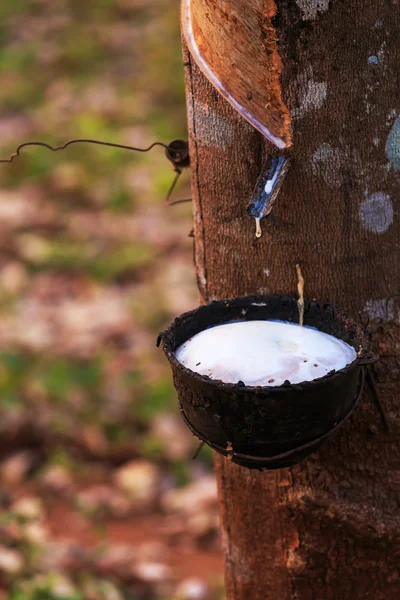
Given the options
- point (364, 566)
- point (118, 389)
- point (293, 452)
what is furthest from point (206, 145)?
point (118, 389)

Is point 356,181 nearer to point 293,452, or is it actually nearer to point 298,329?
point 298,329

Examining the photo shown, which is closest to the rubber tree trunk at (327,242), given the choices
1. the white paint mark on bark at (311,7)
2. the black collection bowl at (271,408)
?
the white paint mark on bark at (311,7)

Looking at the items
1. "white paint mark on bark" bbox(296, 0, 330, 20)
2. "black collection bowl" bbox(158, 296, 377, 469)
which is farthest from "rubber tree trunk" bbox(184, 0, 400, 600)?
"black collection bowl" bbox(158, 296, 377, 469)

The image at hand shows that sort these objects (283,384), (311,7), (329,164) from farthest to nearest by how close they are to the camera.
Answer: (329,164), (311,7), (283,384)

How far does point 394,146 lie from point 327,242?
232mm

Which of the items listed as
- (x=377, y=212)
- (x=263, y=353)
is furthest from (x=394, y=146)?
(x=263, y=353)

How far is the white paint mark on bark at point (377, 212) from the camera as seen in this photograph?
60.2 inches

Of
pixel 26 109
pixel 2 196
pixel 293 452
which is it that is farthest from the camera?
pixel 26 109

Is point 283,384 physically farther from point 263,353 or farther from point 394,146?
point 394,146

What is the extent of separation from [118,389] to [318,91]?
2403 mm

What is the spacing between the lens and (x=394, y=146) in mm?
1502

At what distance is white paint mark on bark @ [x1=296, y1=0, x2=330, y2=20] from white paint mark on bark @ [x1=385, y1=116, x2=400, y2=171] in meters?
0.26

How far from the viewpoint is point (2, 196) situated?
5.43 meters

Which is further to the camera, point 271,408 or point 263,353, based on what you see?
point 263,353
